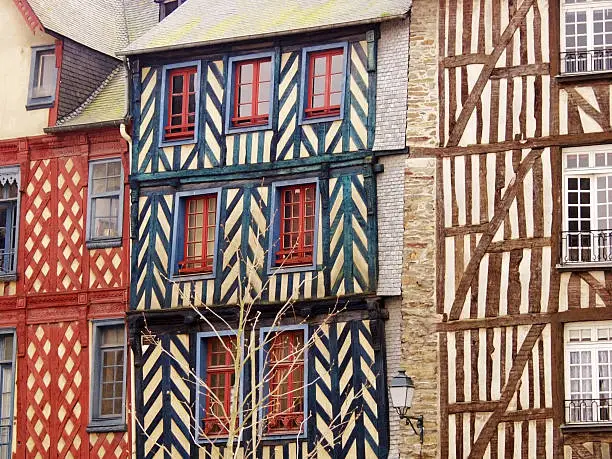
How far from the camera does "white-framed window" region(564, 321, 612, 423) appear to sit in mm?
21906

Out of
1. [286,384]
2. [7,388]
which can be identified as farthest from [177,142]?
[7,388]

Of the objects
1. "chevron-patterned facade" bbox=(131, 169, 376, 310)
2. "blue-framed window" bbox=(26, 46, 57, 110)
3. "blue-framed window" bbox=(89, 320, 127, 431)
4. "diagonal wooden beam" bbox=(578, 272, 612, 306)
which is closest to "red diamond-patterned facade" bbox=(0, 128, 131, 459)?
"blue-framed window" bbox=(89, 320, 127, 431)

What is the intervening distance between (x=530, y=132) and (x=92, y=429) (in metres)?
7.89

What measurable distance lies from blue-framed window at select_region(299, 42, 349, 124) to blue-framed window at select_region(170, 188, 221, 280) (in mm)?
1871

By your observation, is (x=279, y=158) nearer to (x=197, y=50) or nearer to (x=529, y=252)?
(x=197, y=50)

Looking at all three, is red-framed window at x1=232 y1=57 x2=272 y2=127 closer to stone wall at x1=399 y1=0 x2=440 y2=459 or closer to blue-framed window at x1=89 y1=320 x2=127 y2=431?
stone wall at x1=399 y1=0 x2=440 y2=459

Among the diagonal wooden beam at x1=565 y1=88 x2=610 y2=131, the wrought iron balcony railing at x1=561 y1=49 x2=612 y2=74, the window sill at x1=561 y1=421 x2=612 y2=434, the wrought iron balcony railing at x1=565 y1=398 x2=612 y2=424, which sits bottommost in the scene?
the window sill at x1=561 y1=421 x2=612 y2=434

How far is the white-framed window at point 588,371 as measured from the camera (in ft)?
71.9

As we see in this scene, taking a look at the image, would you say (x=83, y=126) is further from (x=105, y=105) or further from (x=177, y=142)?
(x=177, y=142)

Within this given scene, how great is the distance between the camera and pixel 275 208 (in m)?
24.5

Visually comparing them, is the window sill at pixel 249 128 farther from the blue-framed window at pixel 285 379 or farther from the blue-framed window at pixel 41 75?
the blue-framed window at pixel 41 75

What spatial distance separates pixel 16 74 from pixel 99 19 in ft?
6.62

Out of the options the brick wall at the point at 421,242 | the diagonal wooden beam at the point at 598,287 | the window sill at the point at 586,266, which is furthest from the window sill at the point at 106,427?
the diagonal wooden beam at the point at 598,287

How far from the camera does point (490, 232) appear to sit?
22812 mm
